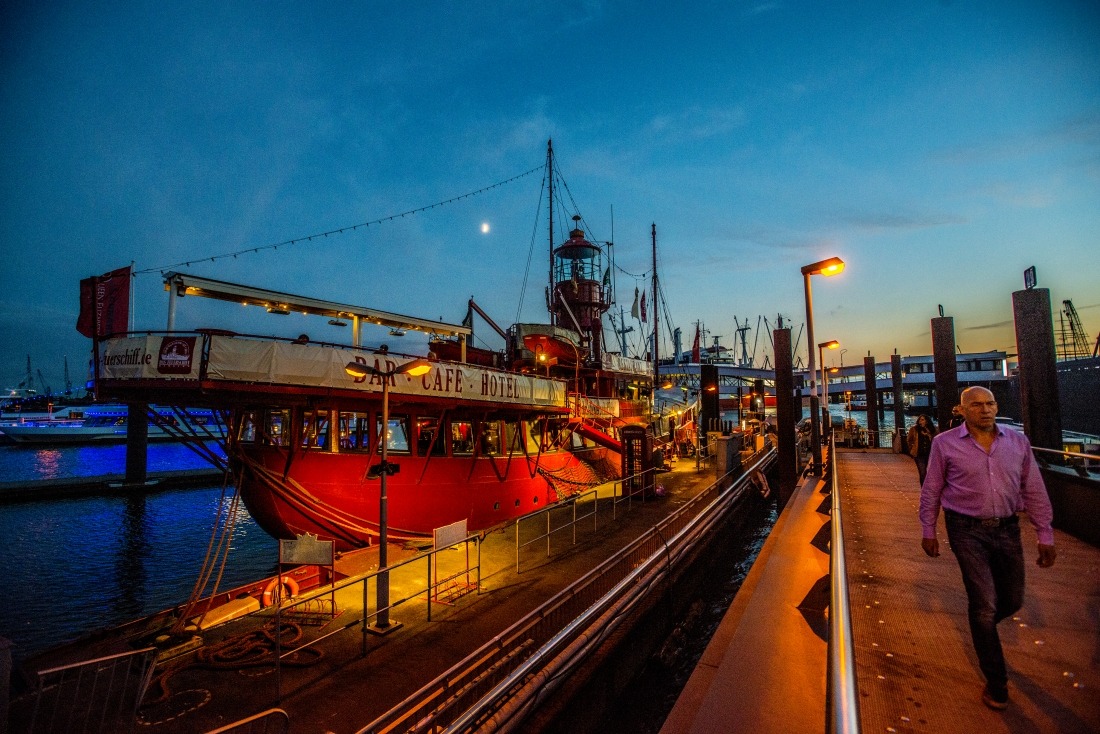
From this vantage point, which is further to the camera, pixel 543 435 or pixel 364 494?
pixel 543 435

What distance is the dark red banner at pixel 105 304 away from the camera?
1120cm

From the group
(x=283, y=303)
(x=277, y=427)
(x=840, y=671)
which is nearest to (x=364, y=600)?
(x=840, y=671)

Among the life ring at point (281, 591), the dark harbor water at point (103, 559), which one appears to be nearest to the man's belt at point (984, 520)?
the life ring at point (281, 591)

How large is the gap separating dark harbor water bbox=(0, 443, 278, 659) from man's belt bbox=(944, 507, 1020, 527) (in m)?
12.4

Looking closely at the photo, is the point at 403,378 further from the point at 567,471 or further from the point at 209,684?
the point at 567,471

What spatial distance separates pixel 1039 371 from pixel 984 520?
7.52m

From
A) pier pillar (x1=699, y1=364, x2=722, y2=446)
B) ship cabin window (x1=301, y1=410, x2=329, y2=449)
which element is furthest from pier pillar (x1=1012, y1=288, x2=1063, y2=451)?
pier pillar (x1=699, y1=364, x2=722, y2=446)

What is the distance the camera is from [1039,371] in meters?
8.62

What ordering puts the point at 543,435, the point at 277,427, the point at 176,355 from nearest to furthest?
the point at 176,355 < the point at 277,427 < the point at 543,435

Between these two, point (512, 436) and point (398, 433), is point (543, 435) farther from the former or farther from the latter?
point (398, 433)

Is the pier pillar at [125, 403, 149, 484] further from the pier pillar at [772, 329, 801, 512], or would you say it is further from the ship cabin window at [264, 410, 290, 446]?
the pier pillar at [772, 329, 801, 512]

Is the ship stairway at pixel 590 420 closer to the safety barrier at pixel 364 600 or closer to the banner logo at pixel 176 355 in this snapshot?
the safety barrier at pixel 364 600

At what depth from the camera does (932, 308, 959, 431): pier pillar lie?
1383 centimetres

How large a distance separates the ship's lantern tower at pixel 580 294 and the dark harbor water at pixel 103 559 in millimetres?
23624
